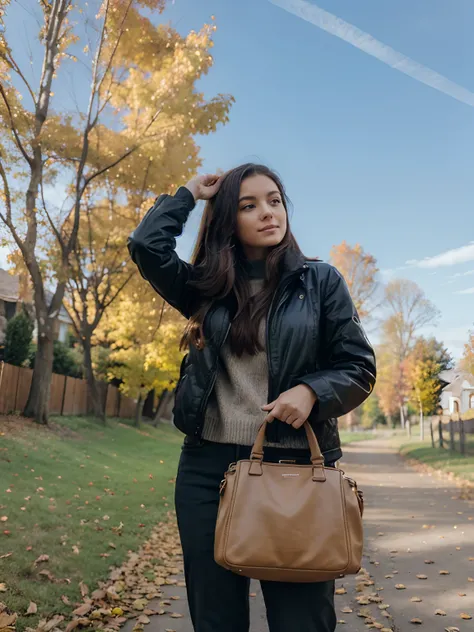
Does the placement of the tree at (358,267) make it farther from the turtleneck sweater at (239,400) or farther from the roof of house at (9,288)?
the turtleneck sweater at (239,400)

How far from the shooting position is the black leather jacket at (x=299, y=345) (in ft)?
6.25

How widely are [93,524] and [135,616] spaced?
8.10ft

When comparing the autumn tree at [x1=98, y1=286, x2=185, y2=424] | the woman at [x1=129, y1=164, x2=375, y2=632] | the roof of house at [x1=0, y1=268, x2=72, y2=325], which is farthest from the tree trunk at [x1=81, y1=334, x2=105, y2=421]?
the woman at [x1=129, y1=164, x2=375, y2=632]

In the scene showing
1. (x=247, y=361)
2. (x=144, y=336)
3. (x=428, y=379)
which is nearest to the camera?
(x=247, y=361)

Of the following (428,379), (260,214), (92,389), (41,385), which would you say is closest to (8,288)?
(92,389)

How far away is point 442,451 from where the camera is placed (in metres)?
19.5

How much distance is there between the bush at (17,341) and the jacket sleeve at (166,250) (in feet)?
51.6

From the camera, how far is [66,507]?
726 centimetres

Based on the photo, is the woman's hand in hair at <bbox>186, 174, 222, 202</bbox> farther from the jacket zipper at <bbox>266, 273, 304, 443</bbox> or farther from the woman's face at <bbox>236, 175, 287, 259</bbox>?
the jacket zipper at <bbox>266, 273, 304, 443</bbox>

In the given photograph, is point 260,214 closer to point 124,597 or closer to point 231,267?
point 231,267

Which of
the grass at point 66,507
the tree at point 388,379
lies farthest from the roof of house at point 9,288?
the tree at point 388,379

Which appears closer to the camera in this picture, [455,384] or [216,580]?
[216,580]

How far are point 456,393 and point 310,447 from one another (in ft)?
78.3

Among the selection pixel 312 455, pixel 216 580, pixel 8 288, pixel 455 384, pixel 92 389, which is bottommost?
pixel 216 580
